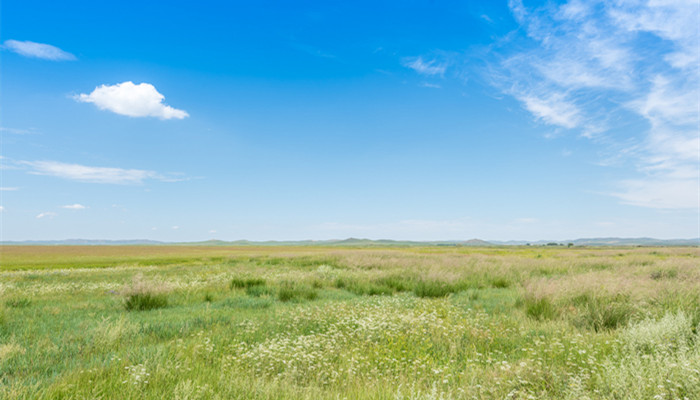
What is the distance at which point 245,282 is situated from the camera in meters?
14.2

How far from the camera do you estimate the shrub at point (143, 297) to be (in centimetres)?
948

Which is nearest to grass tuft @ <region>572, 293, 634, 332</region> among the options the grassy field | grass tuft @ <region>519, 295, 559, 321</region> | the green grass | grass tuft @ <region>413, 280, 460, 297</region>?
the grassy field

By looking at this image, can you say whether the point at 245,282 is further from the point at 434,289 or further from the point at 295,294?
the point at 434,289

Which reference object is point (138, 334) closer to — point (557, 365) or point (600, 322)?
point (557, 365)

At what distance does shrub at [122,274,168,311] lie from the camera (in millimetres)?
9477

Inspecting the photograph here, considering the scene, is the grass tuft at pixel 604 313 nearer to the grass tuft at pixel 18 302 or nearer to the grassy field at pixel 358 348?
the grassy field at pixel 358 348

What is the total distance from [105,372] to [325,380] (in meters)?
2.75

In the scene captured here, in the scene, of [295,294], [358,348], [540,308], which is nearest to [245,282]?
[295,294]

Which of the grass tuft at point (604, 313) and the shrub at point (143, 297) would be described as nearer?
the grass tuft at point (604, 313)

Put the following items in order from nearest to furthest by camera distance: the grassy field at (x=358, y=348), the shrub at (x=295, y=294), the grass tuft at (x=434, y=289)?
the grassy field at (x=358, y=348) < the shrub at (x=295, y=294) < the grass tuft at (x=434, y=289)

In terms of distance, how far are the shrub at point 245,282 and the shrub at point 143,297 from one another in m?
3.90

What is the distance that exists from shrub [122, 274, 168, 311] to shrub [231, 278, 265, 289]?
154 inches

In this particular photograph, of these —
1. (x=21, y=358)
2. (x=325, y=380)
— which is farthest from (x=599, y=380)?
(x=21, y=358)

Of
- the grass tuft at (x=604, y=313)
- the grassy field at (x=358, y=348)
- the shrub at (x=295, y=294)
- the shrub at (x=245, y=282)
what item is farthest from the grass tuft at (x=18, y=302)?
the grass tuft at (x=604, y=313)
